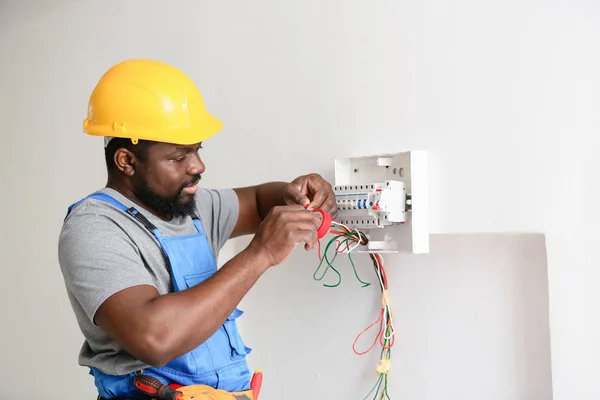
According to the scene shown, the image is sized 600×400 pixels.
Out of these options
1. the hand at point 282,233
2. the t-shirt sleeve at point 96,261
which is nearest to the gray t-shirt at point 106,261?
the t-shirt sleeve at point 96,261

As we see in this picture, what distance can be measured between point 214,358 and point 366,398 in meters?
0.58

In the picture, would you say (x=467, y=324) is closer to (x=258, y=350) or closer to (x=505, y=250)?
(x=505, y=250)

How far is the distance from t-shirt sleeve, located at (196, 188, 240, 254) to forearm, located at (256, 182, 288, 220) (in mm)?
68

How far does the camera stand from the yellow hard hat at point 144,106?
1572 millimetres

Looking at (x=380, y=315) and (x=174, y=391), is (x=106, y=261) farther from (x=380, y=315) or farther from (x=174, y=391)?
(x=380, y=315)

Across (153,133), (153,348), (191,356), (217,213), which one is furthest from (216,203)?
(153,348)

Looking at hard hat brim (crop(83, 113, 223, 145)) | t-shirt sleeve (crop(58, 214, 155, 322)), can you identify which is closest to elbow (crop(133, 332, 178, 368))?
t-shirt sleeve (crop(58, 214, 155, 322))

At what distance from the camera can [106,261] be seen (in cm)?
141

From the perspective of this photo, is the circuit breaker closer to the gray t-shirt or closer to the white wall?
the white wall

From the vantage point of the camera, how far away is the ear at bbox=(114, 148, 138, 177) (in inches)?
63.0

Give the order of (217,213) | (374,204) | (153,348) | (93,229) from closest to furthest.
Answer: (153,348) < (93,229) < (374,204) < (217,213)

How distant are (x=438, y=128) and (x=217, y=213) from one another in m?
0.64

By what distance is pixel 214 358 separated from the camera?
1578 millimetres

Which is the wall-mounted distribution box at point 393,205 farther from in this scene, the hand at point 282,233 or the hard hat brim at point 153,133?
the hard hat brim at point 153,133
